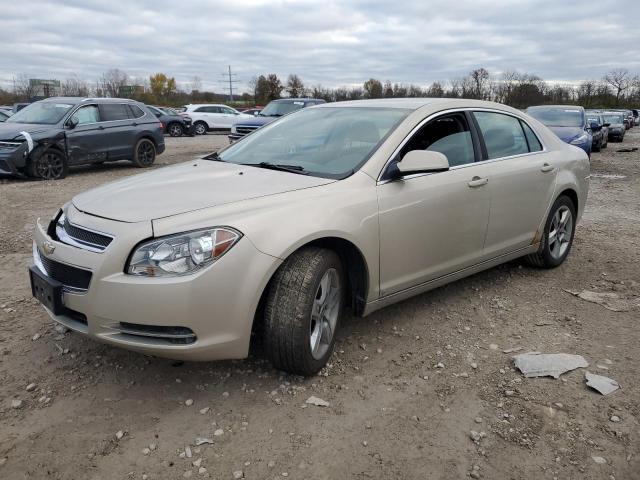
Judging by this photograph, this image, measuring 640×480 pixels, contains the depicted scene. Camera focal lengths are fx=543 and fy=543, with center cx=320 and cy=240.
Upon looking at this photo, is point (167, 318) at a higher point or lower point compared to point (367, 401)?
higher

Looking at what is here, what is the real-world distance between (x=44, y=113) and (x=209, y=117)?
1756 centimetres

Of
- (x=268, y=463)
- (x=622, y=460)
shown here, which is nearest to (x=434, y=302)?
(x=622, y=460)

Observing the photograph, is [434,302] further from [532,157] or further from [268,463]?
[268,463]

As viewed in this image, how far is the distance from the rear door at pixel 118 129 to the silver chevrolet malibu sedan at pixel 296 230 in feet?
28.1

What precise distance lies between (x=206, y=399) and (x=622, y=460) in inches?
80.4

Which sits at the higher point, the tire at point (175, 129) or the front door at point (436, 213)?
the front door at point (436, 213)

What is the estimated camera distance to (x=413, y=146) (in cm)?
363

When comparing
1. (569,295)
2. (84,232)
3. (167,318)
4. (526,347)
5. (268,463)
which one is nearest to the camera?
(268,463)

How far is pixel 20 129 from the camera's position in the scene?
409 inches

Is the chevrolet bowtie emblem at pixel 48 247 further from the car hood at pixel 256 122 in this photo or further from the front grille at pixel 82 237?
the car hood at pixel 256 122

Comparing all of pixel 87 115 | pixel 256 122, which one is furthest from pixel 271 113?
pixel 87 115

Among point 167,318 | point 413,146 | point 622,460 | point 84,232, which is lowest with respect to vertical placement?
point 622,460

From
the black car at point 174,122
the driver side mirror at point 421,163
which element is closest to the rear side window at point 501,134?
the driver side mirror at point 421,163

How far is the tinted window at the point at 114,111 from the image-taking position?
11.8 meters
